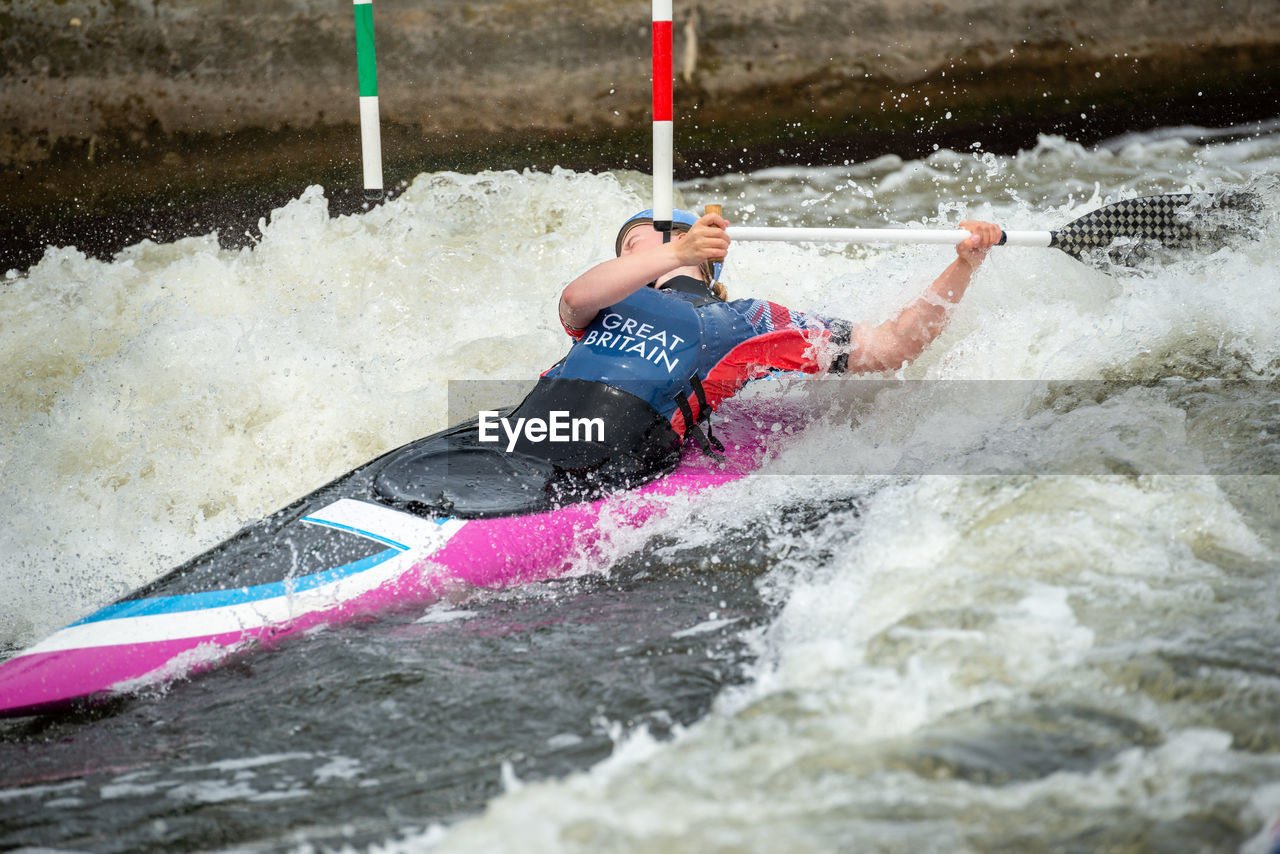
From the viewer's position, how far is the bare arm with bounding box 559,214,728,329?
2686 mm

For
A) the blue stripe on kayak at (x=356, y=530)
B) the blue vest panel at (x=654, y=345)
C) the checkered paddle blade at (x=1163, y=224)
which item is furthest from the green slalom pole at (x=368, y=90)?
the checkered paddle blade at (x=1163, y=224)

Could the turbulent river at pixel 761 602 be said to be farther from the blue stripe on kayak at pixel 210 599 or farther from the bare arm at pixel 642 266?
the bare arm at pixel 642 266

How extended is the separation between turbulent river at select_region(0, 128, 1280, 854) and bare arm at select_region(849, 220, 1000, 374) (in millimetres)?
237

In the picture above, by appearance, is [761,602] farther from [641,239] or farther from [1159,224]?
[1159,224]

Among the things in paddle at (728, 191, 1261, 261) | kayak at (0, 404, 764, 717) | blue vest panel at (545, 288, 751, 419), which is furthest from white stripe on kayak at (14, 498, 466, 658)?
paddle at (728, 191, 1261, 261)

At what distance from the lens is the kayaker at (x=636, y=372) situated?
109 inches

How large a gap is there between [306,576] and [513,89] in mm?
5040

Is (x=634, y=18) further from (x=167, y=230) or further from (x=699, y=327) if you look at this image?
(x=699, y=327)

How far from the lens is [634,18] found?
22.6 feet

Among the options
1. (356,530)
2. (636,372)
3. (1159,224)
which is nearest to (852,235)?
(636,372)

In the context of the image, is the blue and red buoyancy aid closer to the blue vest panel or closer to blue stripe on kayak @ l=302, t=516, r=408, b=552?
the blue vest panel

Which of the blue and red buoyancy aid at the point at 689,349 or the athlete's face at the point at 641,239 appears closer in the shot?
the blue and red buoyancy aid at the point at 689,349

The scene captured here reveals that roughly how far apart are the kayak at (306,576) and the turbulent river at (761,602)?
6 cm

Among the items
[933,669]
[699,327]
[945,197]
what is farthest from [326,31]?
[933,669]
